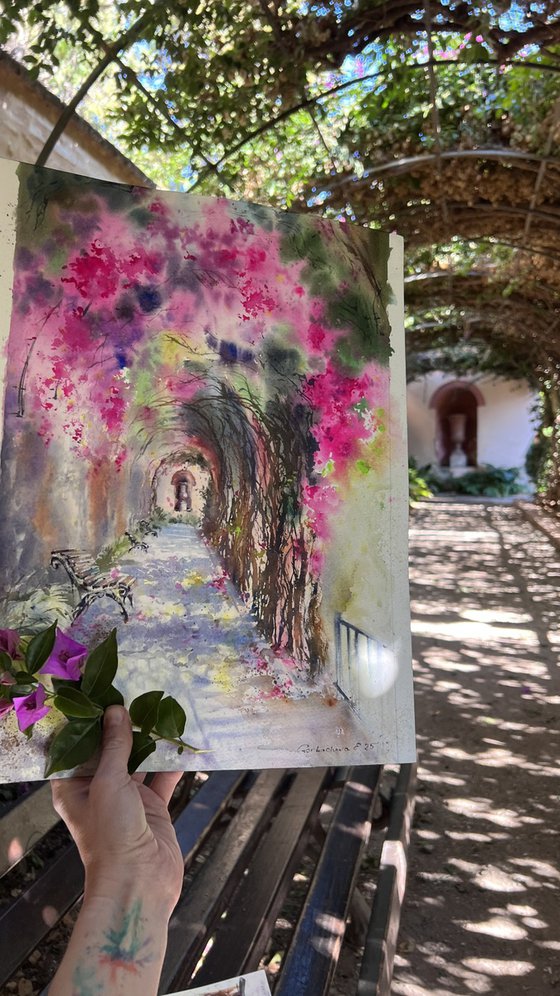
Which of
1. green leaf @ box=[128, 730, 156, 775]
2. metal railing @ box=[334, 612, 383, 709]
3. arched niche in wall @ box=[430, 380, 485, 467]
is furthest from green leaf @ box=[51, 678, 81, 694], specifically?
arched niche in wall @ box=[430, 380, 485, 467]

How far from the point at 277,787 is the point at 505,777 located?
142cm

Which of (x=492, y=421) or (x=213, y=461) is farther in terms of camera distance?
(x=492, y=421)

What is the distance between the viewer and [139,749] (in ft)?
3.58

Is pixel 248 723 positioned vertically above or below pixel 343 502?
below

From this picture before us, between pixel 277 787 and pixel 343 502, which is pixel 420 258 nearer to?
pixel 277 787

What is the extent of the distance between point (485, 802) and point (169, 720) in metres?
2.69

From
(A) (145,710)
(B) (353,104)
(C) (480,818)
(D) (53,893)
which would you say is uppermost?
(B) (353,104)

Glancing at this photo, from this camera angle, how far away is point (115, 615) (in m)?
1.17

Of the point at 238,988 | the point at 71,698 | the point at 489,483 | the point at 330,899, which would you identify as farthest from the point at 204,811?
the point at 489,483

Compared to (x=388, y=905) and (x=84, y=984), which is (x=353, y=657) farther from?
(x=388, y=905)

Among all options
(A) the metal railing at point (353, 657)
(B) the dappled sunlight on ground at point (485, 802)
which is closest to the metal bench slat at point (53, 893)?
(B) the dappled sunlight on ground at point (485, 802)

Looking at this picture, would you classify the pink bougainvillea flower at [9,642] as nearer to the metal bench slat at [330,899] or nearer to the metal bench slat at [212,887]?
the metal bench slat at [212,887]

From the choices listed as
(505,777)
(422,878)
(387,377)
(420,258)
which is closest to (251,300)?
(387,377)
